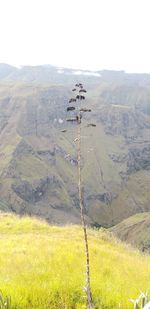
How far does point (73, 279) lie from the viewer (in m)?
15.1

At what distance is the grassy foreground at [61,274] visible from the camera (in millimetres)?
13422

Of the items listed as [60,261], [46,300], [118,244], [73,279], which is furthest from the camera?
[118,244]

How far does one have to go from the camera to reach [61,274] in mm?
15758

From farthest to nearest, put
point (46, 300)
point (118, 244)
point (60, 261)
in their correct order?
1. point (118, 244)
2. point (60, 261)
3. point (46, 300)

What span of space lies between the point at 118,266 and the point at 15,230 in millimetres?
10155

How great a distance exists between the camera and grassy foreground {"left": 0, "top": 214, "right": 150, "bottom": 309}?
1342 cm

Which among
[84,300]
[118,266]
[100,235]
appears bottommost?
[100,235]

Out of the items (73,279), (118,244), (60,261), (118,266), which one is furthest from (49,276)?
(118,244)

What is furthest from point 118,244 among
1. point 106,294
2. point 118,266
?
point 106,294

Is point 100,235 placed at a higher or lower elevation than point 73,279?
lower

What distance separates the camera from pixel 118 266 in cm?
1803

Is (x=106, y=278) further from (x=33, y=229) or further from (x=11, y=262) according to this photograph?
(x=33, y=229)

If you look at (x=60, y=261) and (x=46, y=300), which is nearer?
(x=46, y=300)

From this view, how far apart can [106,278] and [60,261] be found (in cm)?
Answer: 215
